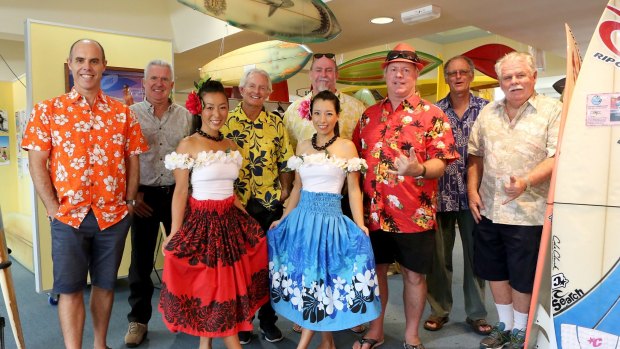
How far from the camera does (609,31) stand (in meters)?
1.73

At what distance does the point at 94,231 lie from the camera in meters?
2.27

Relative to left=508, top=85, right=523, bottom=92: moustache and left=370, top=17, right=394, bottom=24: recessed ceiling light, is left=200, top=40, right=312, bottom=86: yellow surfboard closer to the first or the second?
left=370, top=17, right=394, bottom=24: recessed ceiling light

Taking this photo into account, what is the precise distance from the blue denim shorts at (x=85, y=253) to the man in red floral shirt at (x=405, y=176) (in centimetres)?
136

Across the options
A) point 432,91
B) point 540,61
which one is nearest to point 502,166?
point 540,61

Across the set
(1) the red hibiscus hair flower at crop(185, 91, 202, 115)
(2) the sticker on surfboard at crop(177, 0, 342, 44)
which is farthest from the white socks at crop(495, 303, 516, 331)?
(2) the sticker on surfboard at crop(177, 0, 342, 44)

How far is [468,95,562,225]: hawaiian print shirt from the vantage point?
2.24 metres

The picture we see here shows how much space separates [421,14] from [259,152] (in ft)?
7.53

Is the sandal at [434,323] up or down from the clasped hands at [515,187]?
down

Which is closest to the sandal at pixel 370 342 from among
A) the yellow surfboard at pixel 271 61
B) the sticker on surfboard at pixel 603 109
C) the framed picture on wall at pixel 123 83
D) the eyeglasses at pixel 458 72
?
the sticker on surfboard at pixel 603 109

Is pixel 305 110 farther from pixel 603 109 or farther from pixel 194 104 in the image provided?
pixel 603 109

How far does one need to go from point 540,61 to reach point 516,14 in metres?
1.93

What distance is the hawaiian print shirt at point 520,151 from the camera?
7.36 feet

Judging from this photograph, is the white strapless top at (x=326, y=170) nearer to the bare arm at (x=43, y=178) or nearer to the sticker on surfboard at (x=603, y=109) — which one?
the sticker on surfboard at (x=603, y=109)

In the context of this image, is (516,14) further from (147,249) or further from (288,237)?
(147,249)
